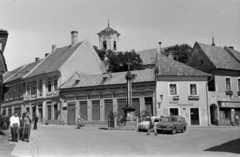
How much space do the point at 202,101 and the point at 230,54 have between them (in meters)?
12.1

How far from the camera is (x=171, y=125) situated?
2458cm

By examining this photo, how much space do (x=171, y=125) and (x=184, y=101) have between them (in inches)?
540

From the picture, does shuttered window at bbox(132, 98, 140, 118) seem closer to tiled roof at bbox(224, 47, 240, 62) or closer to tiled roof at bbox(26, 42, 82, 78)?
tiled roof at bbox(26, 42, 82, 78)

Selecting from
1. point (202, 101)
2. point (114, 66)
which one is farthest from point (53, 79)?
point (202, 101)

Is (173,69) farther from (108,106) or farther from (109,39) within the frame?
(109,39)

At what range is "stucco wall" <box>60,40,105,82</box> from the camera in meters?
44.3

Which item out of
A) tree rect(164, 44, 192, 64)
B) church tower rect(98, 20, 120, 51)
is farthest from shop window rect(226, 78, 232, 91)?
church tower rect(98, 20, 120, 51)

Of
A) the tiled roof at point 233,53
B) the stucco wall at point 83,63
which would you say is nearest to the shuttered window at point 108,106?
the stucco wall at point 83,63

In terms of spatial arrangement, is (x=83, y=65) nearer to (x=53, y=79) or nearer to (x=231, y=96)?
(x=53, y=79)

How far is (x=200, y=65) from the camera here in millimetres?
43344

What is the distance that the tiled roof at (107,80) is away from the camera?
38156mm

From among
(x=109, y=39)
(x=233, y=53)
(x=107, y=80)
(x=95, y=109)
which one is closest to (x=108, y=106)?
(x=95, y=109)

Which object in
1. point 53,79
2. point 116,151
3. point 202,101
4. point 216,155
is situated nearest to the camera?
point 216,155

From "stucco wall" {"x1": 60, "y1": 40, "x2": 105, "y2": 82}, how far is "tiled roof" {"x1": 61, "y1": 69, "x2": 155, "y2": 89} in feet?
3.73
